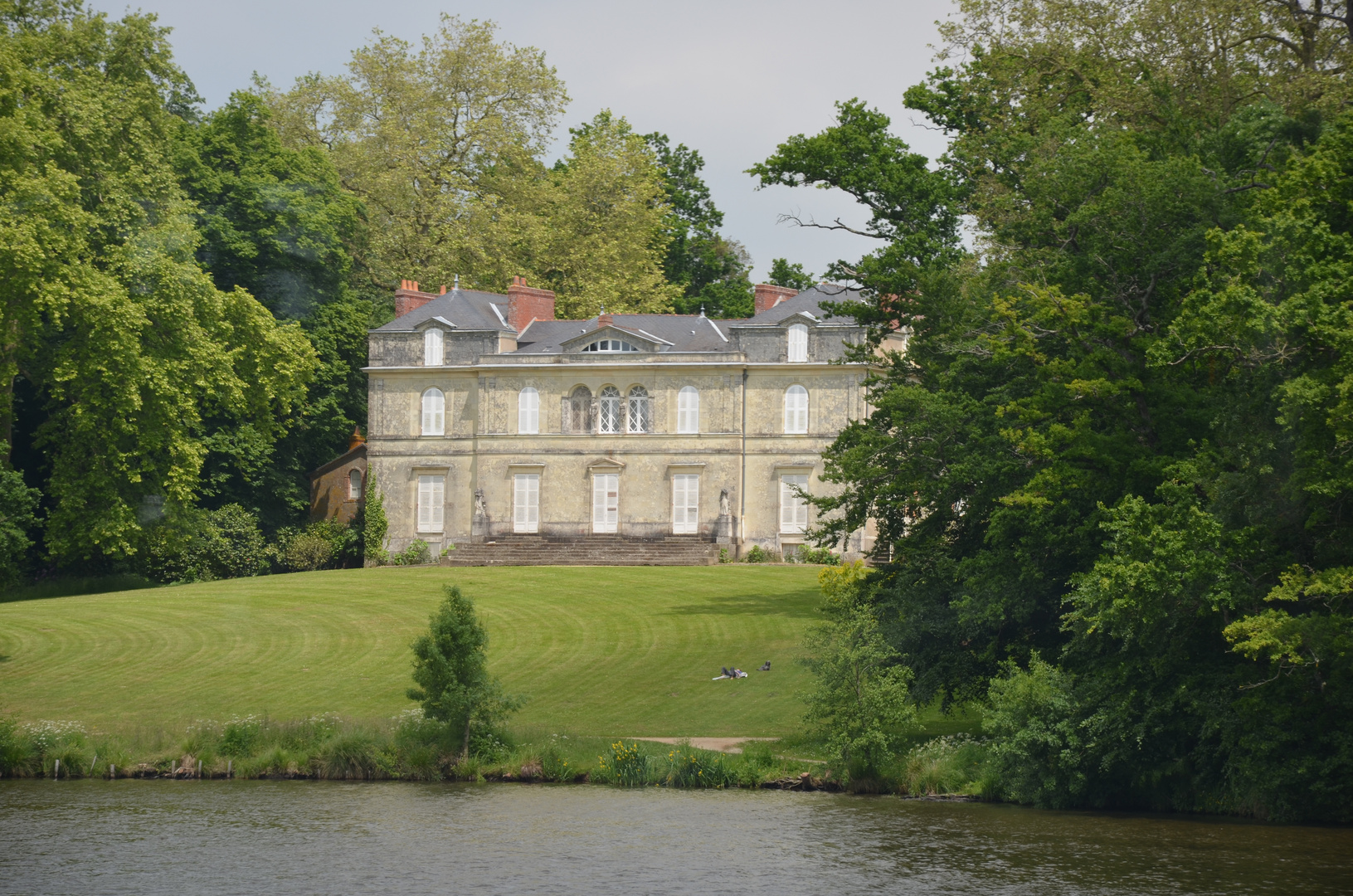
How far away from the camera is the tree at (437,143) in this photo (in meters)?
48.1

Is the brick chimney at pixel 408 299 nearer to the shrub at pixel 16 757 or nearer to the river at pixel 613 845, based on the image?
the shrub at pixel 16 757

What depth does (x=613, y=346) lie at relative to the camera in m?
40.5

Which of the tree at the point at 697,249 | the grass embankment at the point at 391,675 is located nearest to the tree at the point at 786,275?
the tree at the point at 697,249

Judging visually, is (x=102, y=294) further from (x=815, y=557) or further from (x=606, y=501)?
(x=815, y=557)

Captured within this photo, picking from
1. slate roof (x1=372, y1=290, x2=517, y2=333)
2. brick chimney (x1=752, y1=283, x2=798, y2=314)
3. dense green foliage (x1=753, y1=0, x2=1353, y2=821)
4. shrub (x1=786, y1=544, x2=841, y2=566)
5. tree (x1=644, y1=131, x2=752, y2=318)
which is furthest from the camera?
tree (x1=644, y1=131, x2=752, y2=318)

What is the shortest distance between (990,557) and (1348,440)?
20.0ft

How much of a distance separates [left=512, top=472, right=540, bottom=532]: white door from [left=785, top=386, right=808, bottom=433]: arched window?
7283 millimetres

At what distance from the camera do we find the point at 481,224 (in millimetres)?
47750

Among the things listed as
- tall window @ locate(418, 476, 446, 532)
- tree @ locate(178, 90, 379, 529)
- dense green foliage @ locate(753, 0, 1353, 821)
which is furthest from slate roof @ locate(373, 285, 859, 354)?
dense green foliage @ locate(753, 0, 1353, 821)

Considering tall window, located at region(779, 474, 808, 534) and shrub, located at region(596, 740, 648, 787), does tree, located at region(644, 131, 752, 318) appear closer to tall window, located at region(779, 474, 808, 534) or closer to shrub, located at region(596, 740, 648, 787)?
tall window, located at region(779, 474, 808, 534)

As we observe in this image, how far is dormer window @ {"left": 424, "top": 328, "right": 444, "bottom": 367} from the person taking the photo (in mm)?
41094

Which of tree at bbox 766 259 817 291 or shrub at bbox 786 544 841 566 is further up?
tree at bbox 766 259 817 291

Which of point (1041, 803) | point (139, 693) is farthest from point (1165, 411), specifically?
point (139, 693)

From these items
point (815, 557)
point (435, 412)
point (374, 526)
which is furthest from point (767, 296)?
point (374, 526)
